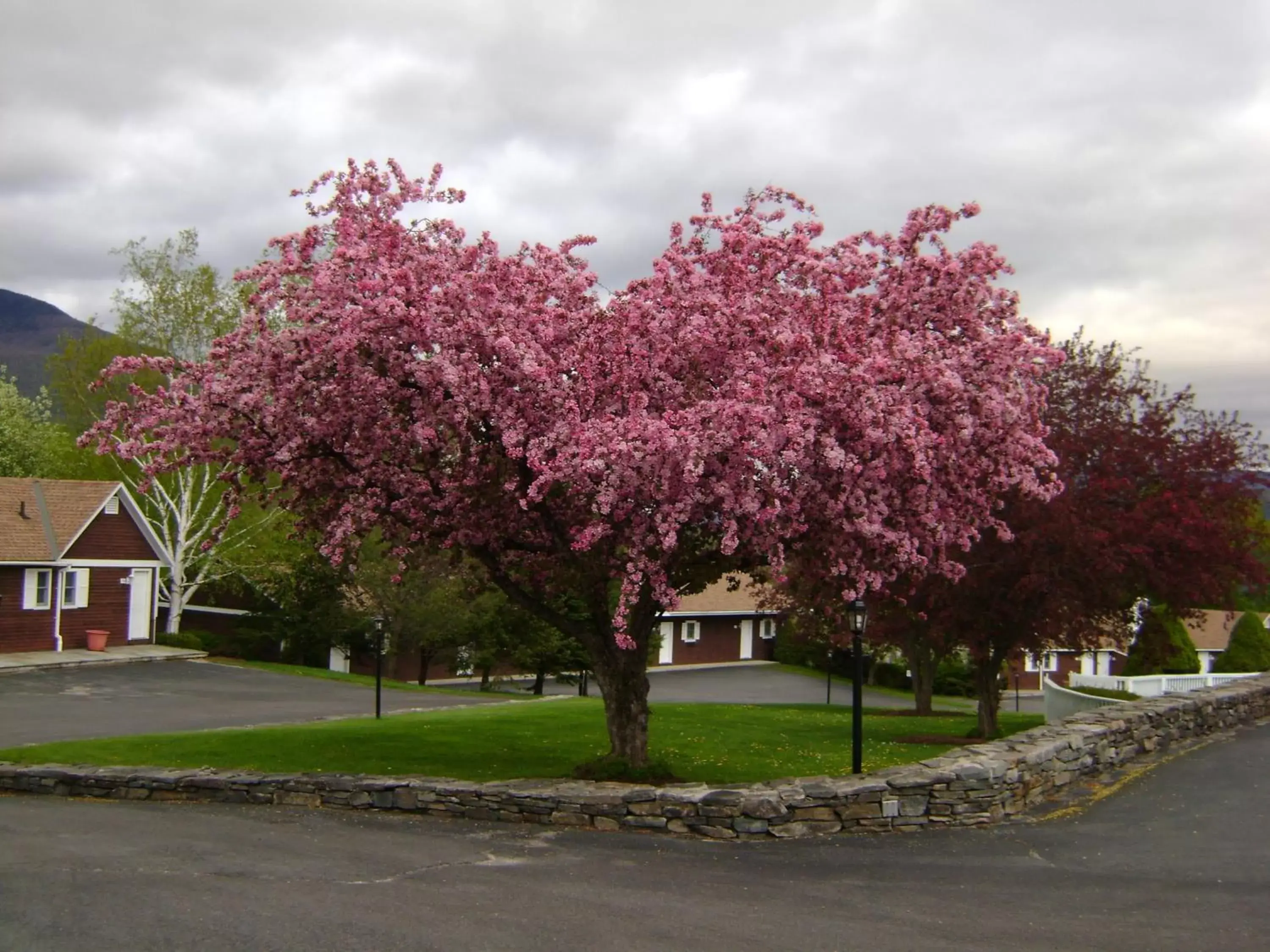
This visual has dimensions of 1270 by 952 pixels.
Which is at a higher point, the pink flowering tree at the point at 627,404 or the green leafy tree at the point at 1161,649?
the pink flowering tree at the point at 627,404

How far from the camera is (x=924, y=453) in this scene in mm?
14195

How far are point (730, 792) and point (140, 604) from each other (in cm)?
3635

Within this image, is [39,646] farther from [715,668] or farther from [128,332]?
[715,668]

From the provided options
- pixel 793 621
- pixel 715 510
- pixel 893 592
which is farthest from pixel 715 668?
pixel 715 510

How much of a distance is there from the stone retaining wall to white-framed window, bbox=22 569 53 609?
926 inches

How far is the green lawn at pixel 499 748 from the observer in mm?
18172

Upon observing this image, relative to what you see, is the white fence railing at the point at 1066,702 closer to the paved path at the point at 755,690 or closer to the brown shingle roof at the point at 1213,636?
the paved path at the point at 755,690

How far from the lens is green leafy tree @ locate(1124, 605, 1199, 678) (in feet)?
122

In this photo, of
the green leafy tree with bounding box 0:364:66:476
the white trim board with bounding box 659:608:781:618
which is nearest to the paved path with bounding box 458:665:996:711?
the white trim board with bounding box 659:608:781:618

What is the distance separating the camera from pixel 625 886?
1087 centimetres

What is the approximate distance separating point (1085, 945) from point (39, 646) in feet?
128

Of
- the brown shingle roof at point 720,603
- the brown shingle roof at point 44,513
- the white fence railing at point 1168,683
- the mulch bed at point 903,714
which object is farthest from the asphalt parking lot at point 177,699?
the brown shingle roof at point 720,603

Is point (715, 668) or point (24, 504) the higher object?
point (24, 504)

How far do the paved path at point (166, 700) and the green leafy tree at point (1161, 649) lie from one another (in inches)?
799
